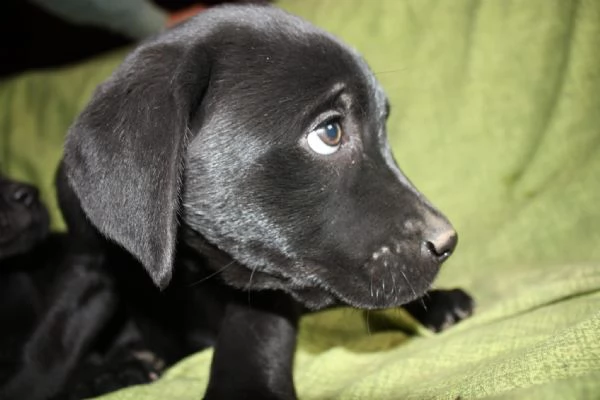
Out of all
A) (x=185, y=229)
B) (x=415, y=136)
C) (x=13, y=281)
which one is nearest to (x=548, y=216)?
(x=415, y=136)

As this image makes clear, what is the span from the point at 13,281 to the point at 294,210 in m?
1.24

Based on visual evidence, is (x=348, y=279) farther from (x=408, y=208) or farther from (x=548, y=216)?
(x=548, y=216)

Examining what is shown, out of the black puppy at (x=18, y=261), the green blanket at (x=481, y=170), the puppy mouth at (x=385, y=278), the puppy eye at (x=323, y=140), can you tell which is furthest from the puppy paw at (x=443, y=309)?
the black puppy at (x=18, y=261)

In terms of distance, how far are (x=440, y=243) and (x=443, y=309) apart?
466 millimetres

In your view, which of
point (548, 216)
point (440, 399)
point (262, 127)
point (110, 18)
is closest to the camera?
point (440, 399)

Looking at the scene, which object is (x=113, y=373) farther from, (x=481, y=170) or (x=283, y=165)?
(x=481, y=170)

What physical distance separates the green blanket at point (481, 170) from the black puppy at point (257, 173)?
0.76ft

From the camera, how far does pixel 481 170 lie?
2.41m

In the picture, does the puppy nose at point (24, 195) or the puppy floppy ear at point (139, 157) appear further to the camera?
the puppy nose at point (24, 195)

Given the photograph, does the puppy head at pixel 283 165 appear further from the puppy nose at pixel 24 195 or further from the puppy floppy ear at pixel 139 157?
the puppy nose at pixel 24 195

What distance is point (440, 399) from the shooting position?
1351mm

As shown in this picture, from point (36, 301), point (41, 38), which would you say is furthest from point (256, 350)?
point (41, 38)

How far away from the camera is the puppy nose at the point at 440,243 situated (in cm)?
152

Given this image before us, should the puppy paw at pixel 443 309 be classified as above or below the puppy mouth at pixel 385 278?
below
